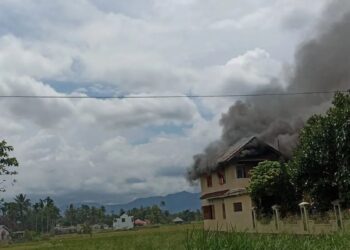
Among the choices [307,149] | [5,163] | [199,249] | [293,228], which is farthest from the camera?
[5,163]

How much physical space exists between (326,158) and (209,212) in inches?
1066

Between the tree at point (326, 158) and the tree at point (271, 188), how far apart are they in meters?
6.14

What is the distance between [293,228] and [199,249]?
1974cm

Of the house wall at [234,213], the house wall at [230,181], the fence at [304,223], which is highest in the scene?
the house wall at [230,181]

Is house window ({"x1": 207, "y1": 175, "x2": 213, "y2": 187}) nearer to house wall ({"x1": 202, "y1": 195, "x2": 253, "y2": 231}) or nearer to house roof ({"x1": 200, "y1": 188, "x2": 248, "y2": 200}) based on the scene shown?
house roof ({"x1": 200, "y1": 188, "x2": 248, "y2": 200})

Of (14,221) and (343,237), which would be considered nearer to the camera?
(343,237)

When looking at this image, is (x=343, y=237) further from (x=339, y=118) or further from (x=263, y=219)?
(x=263, y=219)

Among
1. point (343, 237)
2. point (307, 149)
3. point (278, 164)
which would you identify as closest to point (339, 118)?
point (307, 149)

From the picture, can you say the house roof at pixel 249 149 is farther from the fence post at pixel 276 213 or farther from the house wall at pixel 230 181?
the fence post at pixel 276 213

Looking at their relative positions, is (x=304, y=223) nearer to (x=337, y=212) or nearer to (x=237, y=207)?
(x=337, y=212)

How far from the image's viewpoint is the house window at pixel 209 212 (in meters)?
48.9

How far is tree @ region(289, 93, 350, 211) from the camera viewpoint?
73.9 ft

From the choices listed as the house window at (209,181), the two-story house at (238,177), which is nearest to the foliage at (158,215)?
the house window at (209,181)

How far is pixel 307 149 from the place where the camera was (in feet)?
80.9
